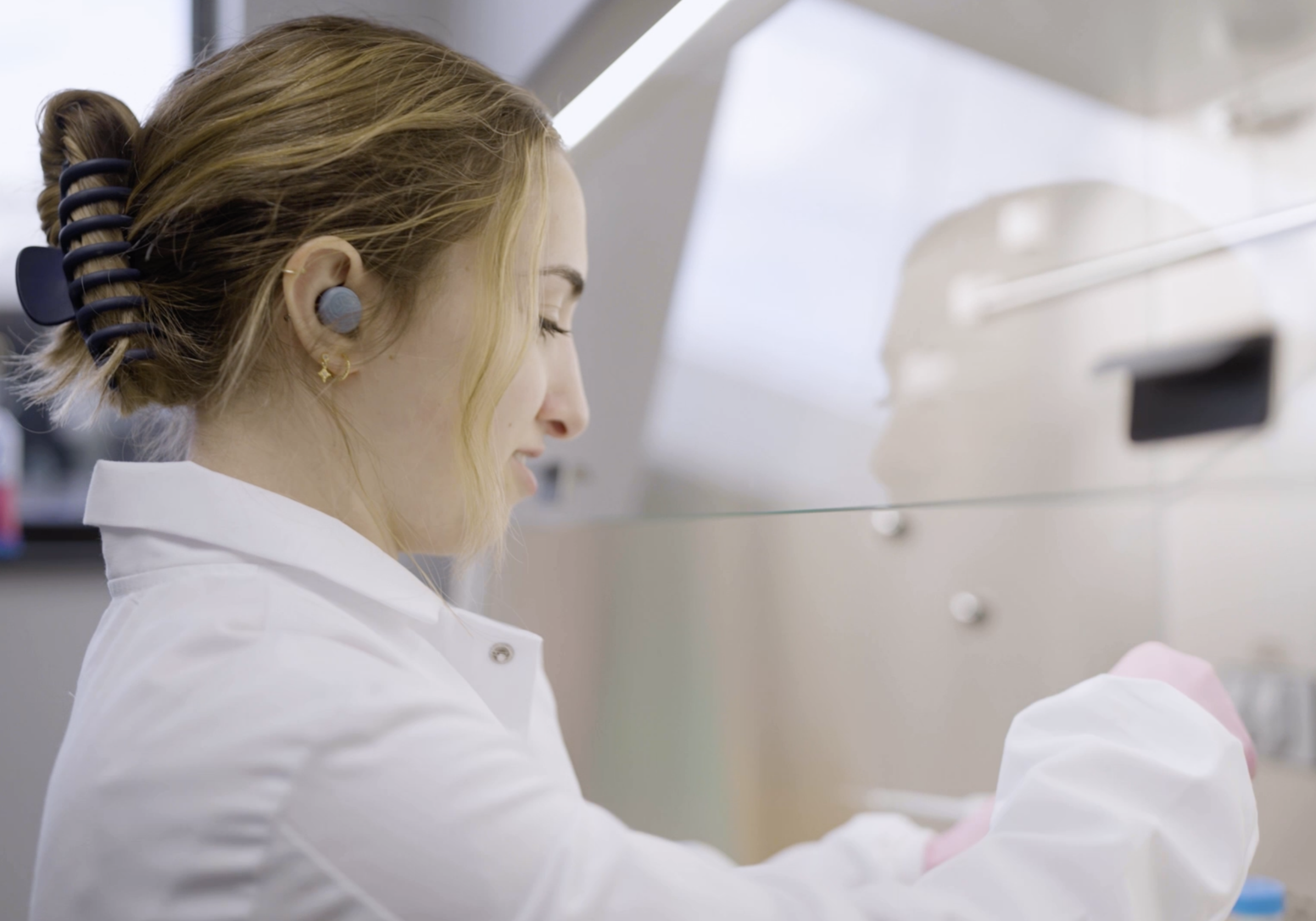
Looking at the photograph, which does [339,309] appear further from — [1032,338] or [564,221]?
[1032,338]

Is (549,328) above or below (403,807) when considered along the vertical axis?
above

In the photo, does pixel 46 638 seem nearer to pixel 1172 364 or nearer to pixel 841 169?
pixel 841 169

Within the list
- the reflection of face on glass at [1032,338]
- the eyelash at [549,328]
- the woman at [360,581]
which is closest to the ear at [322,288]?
the woman at [360,581]

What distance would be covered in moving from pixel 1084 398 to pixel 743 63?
41cm

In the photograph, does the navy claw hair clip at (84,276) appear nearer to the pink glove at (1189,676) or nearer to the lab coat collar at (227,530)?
the lab coat collar at (227,530)

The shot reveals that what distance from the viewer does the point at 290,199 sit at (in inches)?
22.8

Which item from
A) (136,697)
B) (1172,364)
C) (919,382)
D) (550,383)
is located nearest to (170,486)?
(136,697)

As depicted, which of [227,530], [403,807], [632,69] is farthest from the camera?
[632,69]

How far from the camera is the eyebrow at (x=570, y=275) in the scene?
0.66 m

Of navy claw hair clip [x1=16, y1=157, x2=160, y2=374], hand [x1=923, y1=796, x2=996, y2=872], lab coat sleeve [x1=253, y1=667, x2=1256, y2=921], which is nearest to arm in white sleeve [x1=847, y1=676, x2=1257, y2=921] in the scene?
lab coat sleeve [x1=253, y1=667, x2=1256, y2=921]

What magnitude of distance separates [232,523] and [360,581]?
8cm

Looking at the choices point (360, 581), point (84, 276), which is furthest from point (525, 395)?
point (84, 276)

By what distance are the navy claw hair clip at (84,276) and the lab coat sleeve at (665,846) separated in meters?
0.31

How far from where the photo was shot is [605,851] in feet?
1.54
